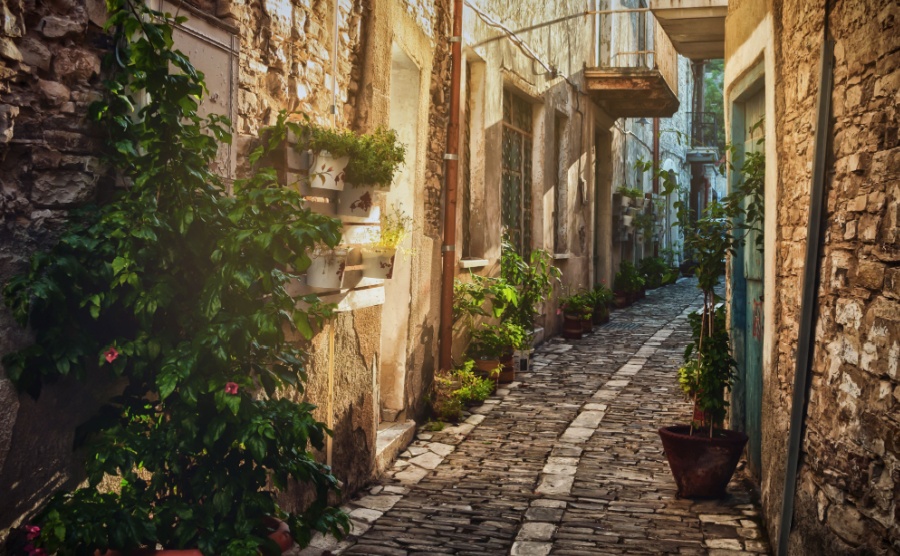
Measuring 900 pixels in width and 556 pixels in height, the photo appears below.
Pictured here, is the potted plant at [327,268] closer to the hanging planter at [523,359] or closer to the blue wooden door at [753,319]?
the blue wooden door at [753,319]

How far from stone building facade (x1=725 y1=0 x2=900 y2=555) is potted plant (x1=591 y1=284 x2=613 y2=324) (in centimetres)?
898

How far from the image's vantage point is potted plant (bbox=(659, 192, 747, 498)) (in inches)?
239

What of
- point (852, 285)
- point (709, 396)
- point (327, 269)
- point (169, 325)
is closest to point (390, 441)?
point (327, 269)

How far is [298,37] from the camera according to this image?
5.40 metres

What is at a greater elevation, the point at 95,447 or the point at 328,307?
the point at 328,307

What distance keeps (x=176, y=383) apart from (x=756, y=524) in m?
3.67

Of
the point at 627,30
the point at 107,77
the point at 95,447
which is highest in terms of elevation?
the point at 627,30

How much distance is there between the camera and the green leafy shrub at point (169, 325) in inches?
129

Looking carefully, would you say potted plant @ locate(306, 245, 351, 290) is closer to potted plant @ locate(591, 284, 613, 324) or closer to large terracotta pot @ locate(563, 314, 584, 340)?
large terracotta pot @ locate(563, 314, 584, 340)

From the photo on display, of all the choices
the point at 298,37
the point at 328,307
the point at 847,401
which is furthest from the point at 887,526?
the point at 298,37

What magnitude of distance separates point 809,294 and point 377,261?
2.56m

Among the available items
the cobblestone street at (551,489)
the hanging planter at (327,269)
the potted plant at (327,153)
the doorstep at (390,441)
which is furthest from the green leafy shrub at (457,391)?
the potted plant at (327,153)

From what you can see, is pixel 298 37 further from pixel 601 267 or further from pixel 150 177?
pixel 601 267

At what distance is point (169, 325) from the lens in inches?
145
